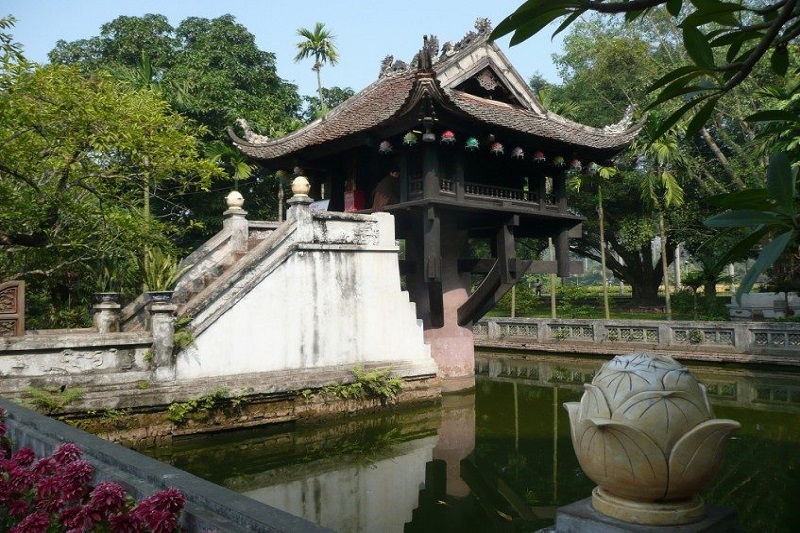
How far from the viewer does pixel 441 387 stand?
37.6ft

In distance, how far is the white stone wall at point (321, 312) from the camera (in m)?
8.83

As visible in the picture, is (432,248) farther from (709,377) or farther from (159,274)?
(709,377)

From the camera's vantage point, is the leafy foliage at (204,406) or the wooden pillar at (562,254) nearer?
the leafy foliage at (204,406)

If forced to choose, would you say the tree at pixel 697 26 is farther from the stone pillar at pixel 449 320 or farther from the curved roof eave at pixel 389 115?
the stone pillar at pixel 449 320

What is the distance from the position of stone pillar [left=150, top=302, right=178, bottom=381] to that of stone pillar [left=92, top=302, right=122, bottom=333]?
44.8 inches

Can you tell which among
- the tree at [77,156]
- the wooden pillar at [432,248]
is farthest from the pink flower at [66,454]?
the wooden pillar at [432,248]

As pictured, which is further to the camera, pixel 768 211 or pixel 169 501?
pixel 169 501

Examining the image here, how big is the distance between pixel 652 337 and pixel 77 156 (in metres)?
13.6

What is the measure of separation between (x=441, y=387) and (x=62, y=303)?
27.3 ft

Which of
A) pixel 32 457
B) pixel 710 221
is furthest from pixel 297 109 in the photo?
pixel 710 221

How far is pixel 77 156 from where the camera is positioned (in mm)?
8492

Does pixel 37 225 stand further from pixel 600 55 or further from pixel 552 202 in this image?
pixel 600 55

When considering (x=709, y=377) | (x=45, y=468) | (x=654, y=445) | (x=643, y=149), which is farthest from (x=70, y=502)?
(x=643, y=149)

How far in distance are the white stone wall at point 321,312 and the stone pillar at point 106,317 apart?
136 cm
